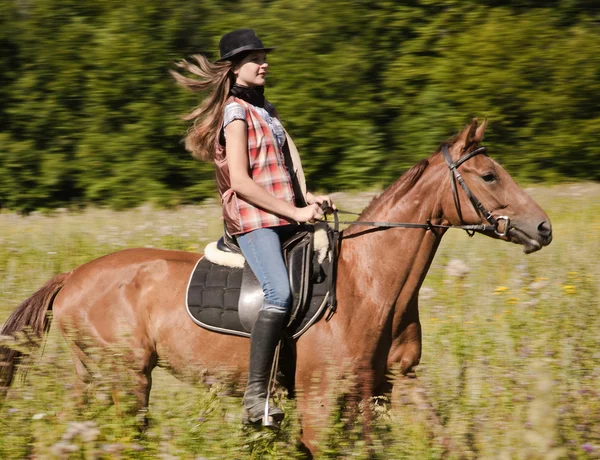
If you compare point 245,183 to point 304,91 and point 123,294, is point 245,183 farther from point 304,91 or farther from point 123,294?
point 304,91

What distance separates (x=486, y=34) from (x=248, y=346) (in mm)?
9462

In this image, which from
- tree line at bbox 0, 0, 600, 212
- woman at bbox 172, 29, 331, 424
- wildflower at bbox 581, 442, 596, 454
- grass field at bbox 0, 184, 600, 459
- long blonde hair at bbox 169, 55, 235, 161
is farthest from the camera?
tree line at bbox 0, 0, 600, 212

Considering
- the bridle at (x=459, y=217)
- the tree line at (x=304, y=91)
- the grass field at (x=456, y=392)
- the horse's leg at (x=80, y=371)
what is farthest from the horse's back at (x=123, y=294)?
the tree line at (x=304, y=91)

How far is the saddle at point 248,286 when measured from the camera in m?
5.14

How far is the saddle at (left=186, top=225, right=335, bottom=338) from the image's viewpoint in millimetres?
5137

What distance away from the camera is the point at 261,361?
5059mm

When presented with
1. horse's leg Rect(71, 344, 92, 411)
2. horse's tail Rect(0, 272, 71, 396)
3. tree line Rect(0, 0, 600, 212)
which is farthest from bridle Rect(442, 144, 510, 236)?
tree line Rect(0, 0, 600, 212)

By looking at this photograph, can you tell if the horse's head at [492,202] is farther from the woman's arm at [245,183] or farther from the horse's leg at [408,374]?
the woman's arm at [245,183]

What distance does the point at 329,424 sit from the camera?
15.6ft

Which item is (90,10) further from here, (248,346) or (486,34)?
(248,346)

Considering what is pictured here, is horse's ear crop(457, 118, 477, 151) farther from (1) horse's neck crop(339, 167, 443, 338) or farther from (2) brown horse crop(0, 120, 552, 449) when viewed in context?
(1) horse's neck crop(339, 167, 443, 338)

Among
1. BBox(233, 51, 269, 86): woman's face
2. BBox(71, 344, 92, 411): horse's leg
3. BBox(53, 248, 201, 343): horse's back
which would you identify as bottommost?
BBox(71, 344, 92, 411): horse's leg

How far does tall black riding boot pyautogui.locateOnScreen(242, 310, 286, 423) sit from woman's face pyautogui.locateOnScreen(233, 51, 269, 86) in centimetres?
136

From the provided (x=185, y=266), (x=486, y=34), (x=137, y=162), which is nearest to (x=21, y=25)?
(x=137, y=162)
